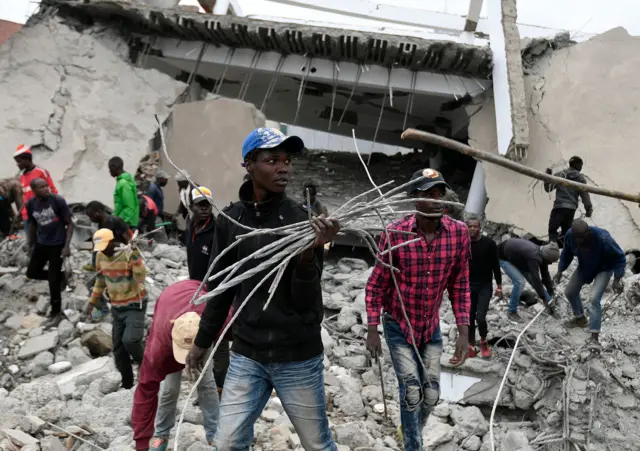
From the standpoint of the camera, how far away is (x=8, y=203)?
7.35 m

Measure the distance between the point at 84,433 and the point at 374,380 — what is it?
2.33m

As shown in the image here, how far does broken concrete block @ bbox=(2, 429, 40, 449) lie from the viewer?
3.04 meters

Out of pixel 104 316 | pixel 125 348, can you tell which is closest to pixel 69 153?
pixel 104 316

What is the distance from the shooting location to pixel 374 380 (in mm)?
4746

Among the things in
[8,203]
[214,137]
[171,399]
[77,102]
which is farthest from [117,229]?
[77,102]

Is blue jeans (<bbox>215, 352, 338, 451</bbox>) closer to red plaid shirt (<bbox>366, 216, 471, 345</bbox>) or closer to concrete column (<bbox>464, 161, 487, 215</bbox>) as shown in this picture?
red plaid shirt (<bbox>366, 216, 471, 345</bbox>)

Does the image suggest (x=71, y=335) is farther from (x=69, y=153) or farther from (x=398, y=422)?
(x=69, y=153)

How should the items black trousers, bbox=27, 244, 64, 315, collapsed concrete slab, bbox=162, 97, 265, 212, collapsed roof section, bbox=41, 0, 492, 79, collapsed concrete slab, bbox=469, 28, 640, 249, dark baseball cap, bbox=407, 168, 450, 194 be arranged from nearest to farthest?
dark baseball cap, bbox=407, 168, 450, 194 < black trousers, bbox=27, 244, 64, 315 < collapsed concrete slab, bbox=469, 28, 640, 249 < collapsed roof section, bbox=41, 0, 492, 79 < collapsed concrete slab, bbox=162, 97, 265, 212

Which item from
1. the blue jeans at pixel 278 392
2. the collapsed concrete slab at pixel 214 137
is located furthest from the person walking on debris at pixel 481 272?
the collapsed concrete slab at pixel 214 137

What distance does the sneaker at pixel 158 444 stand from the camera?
2.87m

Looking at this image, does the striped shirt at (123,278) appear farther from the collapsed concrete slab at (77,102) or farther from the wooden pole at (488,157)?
the collapsed concrete slab at (77,102)

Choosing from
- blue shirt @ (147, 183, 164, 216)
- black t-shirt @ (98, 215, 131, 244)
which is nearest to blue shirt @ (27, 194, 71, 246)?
black t-shirt @ (98, 215, 131, 244)

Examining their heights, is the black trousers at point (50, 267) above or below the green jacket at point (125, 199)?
below

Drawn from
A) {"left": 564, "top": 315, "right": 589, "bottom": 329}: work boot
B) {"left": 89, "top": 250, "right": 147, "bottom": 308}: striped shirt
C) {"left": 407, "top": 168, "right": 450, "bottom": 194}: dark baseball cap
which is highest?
{"left": 407, "top": 168, "right": 450, "bottom": 194}: dark baseball cap
